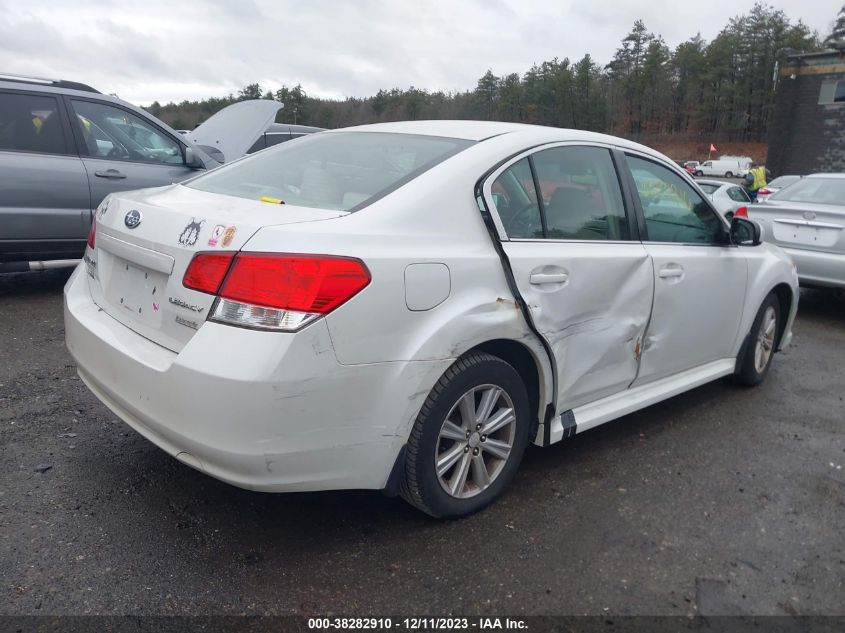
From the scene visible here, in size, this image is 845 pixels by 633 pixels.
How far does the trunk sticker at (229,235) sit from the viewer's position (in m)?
2.43

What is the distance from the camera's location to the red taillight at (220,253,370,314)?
232 centimetres

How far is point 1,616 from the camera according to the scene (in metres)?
2.25

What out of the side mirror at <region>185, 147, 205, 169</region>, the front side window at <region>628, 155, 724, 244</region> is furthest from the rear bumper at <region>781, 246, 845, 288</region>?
the side mirror at <region>185, 147, 205, 169</region>

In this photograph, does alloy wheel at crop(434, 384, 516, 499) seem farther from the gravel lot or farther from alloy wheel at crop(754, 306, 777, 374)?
alloy wheel at crop(754, 306, 777, 374)

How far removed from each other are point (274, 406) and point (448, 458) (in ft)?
2.65

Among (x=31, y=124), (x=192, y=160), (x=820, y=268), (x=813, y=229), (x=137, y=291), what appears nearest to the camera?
(x=137, y=291)

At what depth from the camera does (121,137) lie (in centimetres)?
654

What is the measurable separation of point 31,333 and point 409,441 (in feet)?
12.2

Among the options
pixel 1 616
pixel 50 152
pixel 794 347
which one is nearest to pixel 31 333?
pixel 50 152

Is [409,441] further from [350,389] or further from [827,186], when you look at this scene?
[827,186]

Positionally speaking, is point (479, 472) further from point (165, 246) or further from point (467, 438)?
point (165, 246)

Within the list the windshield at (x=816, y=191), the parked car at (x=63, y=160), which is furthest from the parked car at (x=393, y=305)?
the windshield at (x=816, y=191)

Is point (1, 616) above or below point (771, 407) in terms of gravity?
above

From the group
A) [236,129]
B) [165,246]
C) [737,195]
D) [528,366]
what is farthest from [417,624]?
[737,195]
